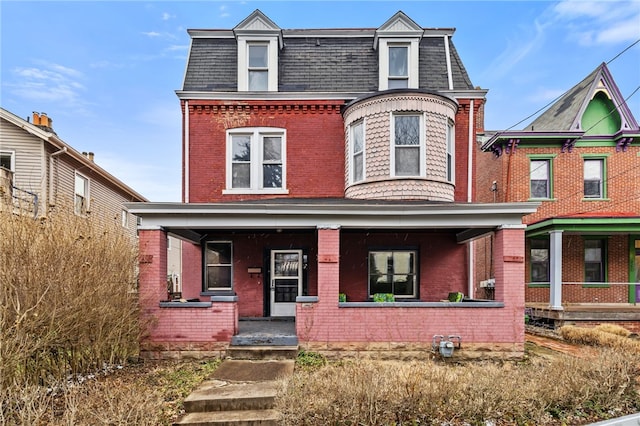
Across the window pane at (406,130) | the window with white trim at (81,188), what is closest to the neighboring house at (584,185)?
the window pane at (406,130)

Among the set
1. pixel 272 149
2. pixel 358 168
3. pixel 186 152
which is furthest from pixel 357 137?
pixel 186 152

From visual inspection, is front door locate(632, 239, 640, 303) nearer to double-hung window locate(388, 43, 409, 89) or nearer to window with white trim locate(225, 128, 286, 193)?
double-hung window locate(388, 43, 409, 89)

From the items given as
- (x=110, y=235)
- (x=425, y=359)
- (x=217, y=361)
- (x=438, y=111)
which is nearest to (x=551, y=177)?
(x=438, y=111)

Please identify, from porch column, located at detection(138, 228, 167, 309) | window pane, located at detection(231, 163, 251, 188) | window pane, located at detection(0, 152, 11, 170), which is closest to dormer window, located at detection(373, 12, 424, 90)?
window pane, located at detection(231, 163, 251, 188)

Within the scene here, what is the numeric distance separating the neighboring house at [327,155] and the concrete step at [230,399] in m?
3.73

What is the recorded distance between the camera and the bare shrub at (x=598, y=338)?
8625 millimetres

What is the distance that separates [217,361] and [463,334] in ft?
17.1

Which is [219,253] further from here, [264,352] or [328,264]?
[328,264]

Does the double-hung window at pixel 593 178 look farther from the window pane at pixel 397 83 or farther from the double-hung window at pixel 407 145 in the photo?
the double-hung window at pixel 407 145

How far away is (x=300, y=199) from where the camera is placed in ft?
36.1

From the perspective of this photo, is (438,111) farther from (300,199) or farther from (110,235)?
(110,235)

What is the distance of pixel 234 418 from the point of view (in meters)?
5.00

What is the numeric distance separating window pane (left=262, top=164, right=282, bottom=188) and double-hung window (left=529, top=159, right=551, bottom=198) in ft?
32.3

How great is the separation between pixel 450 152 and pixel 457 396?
7849 mm
